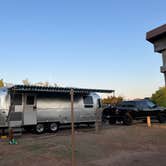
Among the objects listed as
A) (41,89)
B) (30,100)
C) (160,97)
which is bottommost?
(30,100)

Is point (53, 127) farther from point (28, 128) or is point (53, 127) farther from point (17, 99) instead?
Answer: point (17, 99)

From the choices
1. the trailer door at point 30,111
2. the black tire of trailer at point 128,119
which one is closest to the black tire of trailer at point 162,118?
the black tire of trailer at point 128,119

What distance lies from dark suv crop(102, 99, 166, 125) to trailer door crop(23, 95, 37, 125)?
6855mm

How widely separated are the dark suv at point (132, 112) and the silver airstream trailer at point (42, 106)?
2423 millimetres

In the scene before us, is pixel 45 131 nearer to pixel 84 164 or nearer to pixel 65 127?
pixel 65 127

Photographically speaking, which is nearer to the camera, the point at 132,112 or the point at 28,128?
the point at 28,128

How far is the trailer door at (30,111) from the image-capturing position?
13.9 meters

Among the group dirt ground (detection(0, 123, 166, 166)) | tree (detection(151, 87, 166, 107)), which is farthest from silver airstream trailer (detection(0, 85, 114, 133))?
tree (detection(151, 87, 166, 107))

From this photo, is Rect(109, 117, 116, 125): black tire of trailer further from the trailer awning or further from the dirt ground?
the dirt ground

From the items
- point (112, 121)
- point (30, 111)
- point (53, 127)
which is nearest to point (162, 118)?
point (112, 121)

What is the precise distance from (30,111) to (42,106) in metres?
0.83

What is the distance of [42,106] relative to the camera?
48.0 feet

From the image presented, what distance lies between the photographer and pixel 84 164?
276 inches

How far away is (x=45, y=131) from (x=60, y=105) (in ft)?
5.68
